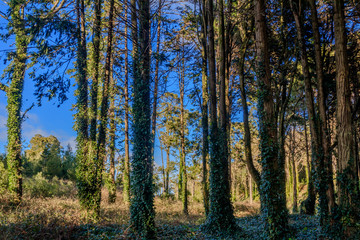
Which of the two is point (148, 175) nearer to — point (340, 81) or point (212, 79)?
point (212, 79)

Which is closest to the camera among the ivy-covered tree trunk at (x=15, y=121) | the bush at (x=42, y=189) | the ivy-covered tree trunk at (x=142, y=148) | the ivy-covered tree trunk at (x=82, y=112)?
the ivy-covered tree trunk at (x=142, y=148)

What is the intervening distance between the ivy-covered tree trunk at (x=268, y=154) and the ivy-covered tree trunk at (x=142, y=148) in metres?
3.61

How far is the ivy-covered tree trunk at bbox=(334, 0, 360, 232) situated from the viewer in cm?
699

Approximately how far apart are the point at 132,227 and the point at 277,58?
36.4 ft

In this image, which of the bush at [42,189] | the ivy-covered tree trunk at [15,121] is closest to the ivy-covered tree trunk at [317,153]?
the ivy-covered tree trunk at [15,121]

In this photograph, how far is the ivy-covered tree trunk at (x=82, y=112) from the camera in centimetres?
1127

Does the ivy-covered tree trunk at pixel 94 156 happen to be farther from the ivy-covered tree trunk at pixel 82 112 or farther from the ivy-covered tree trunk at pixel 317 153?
the ivy-covered tree trunk at pixel 317 153

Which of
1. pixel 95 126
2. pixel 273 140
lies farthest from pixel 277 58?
pixel 95 126

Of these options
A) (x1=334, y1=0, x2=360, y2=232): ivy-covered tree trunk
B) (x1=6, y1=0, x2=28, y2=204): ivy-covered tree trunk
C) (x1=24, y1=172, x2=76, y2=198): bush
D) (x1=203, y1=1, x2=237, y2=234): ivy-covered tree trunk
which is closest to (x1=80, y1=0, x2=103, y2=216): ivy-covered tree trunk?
(x1=6, y1=0, x2=28, y2=204): ivy-covered tree trunk

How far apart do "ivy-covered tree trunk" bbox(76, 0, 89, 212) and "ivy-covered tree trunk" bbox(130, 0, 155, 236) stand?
422 centimetres

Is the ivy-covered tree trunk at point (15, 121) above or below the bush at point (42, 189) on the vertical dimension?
above

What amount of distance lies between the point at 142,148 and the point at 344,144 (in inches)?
240

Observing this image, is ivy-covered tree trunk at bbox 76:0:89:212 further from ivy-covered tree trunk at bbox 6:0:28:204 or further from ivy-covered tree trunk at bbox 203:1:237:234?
ivy-covered tree trunk at bbox 203:1:237:234

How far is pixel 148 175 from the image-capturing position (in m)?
8.11
